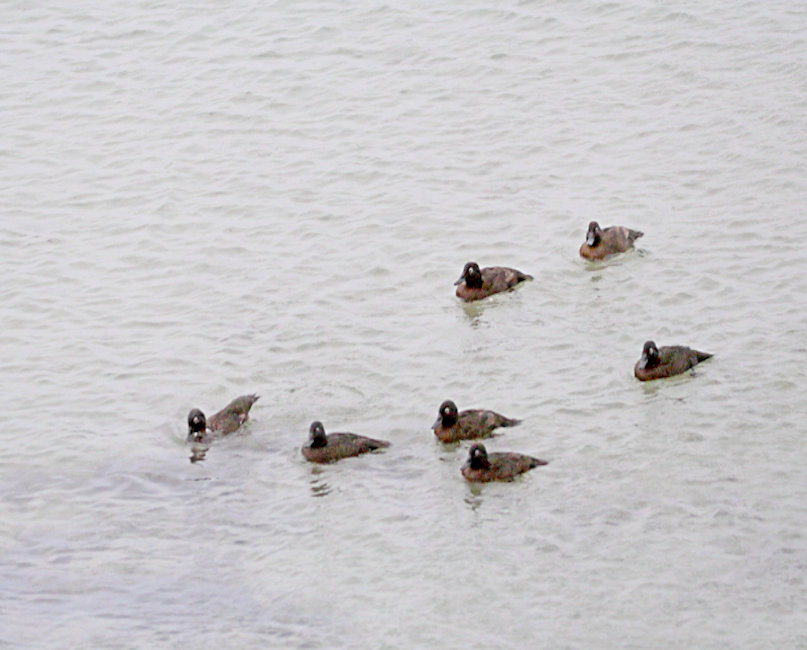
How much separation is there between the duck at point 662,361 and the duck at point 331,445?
2745mm

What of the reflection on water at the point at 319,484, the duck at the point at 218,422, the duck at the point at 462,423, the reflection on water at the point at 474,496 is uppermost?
the duck at the point at 218,422

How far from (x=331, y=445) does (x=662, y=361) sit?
10.8 feet

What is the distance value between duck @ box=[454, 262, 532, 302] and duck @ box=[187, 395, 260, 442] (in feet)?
10.6

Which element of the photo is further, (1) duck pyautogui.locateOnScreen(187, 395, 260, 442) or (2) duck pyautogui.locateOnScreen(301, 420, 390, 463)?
(1) duck pyautogui.locateOnScreen(187, 395, 260, 442)

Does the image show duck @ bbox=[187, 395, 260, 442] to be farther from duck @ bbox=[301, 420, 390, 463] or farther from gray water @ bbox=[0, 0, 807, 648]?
duck @ bbox=[301, 420, 390, 463]

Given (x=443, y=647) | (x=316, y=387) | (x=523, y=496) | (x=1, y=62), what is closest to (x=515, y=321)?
(x=316, y=387)

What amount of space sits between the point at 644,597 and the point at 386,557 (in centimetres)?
219

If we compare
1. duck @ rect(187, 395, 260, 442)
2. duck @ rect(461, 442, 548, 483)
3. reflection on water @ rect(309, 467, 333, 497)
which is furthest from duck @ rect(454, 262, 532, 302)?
reflection on water @ rect(309, 467, 333, 497)

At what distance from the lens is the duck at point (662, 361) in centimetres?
1419

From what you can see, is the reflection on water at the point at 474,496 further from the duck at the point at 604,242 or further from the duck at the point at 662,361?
the duck at the point at 604,242

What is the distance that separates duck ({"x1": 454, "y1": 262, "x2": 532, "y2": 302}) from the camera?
1652cm

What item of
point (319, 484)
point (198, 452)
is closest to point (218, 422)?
point (198, 452)

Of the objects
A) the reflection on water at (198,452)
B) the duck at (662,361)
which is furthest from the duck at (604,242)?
the reflection on water at (198,452)

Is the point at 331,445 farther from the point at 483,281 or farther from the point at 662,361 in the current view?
the point at 483,281
